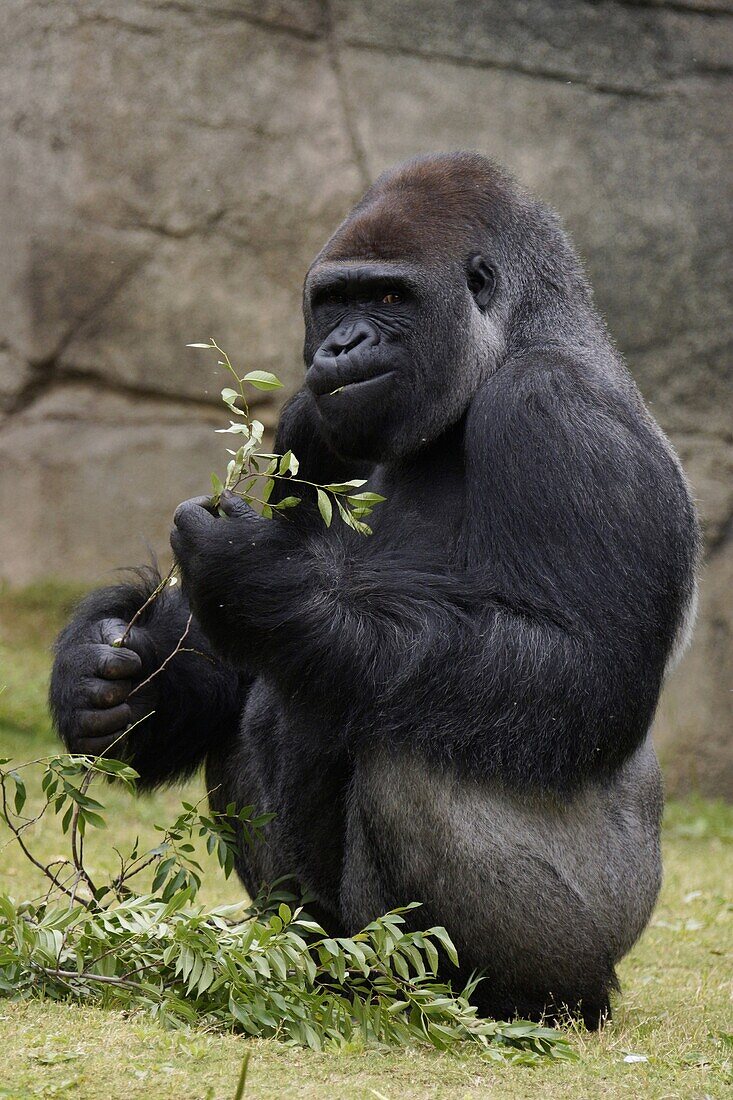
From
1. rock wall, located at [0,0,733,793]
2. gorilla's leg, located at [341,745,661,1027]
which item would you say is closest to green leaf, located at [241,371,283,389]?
gorilla's leg, located at [341,745,661,1027]

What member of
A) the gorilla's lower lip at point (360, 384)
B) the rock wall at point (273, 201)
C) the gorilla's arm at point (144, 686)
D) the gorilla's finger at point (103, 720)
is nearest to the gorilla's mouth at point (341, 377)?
the gorilla's lower lip at point (360, 384)

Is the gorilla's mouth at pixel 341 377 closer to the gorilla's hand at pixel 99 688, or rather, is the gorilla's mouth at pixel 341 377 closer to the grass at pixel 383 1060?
the gorilla's hand at pixel 99 688

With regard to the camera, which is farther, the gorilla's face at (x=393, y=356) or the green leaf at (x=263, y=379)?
the gorilla's face at (x=393, y=356)

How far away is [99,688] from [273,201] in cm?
479

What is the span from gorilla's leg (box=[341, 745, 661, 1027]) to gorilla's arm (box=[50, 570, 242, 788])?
2.75ft

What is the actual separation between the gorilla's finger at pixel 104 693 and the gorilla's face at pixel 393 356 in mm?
965

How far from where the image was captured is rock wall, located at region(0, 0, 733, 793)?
26.1 feet

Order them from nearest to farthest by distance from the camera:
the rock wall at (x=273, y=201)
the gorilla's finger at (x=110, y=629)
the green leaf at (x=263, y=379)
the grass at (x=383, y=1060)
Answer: the grass at (x=383, y=1060), the green leaf at (x=263, y=379), the gorilla's finger at (x=110, y=629), the rock wall at (x=273, y=201)

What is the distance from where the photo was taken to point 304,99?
317 inches

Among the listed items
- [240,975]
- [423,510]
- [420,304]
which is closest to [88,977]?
[240,975]

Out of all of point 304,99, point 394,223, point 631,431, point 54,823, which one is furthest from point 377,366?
point 304,99

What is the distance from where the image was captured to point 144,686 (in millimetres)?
4176

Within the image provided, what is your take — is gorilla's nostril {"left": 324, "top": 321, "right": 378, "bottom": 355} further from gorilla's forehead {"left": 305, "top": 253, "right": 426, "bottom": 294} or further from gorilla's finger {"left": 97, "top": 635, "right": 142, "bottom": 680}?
gorilla's finger {"left": 97, "top": 635, "right": 142, "bottom": 680}

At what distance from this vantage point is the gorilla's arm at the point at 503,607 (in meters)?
3.37
